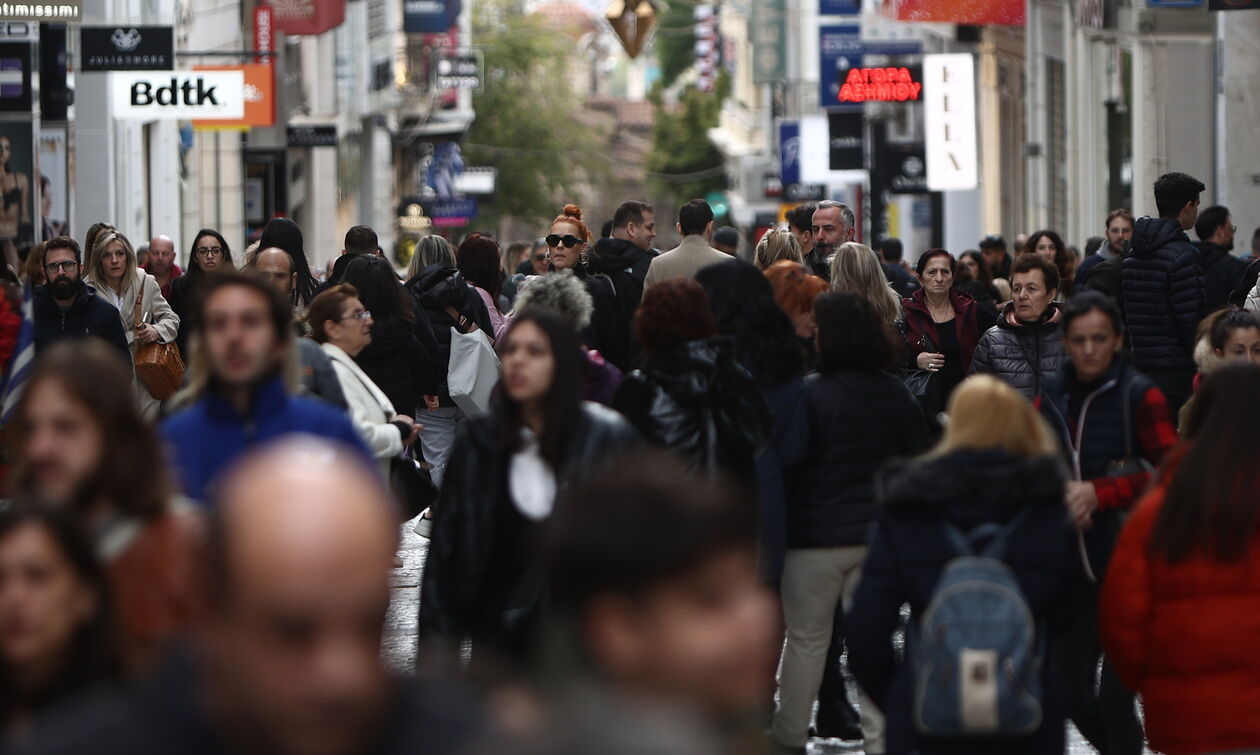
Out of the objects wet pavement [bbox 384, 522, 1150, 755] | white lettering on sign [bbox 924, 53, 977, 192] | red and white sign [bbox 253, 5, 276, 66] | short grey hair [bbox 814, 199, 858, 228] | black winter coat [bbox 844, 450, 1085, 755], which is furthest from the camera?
red and white sign [bbox 253, 5, 276, 66]

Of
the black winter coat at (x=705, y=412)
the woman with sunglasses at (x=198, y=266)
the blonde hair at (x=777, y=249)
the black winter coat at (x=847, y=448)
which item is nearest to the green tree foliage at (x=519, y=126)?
the woman with sunglasses at (x=198, y=266)

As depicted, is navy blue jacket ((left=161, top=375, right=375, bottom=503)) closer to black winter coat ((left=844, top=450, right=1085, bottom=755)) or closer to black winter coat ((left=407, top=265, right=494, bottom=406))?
black winter coat ((left=844, top=450, right=1085, bottom=755))

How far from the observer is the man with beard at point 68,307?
11.4 m

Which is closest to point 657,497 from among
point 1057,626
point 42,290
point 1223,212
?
point 1057,626

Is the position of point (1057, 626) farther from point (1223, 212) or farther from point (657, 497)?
point (1223, 212)

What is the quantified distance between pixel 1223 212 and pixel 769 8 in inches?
1776

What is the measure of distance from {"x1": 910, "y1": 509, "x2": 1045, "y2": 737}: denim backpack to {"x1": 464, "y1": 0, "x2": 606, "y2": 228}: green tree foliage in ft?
221

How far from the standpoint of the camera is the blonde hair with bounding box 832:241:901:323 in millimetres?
10234

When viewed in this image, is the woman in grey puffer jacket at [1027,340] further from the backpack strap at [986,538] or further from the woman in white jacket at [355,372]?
the backpack strap at [986,538]

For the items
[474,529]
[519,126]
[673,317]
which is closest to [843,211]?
[673,317]

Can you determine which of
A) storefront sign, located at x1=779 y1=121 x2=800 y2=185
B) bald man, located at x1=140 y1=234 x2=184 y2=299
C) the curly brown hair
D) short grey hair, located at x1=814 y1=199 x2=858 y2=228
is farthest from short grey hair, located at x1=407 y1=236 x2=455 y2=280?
storefront sign, located at x1=779 y1=121 x2=800 y2=185

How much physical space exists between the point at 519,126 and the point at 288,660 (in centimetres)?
7215

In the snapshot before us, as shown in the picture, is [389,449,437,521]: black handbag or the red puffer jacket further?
[389,449,437,521]: black handbag

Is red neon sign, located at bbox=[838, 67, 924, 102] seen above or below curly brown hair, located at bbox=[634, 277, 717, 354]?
above
